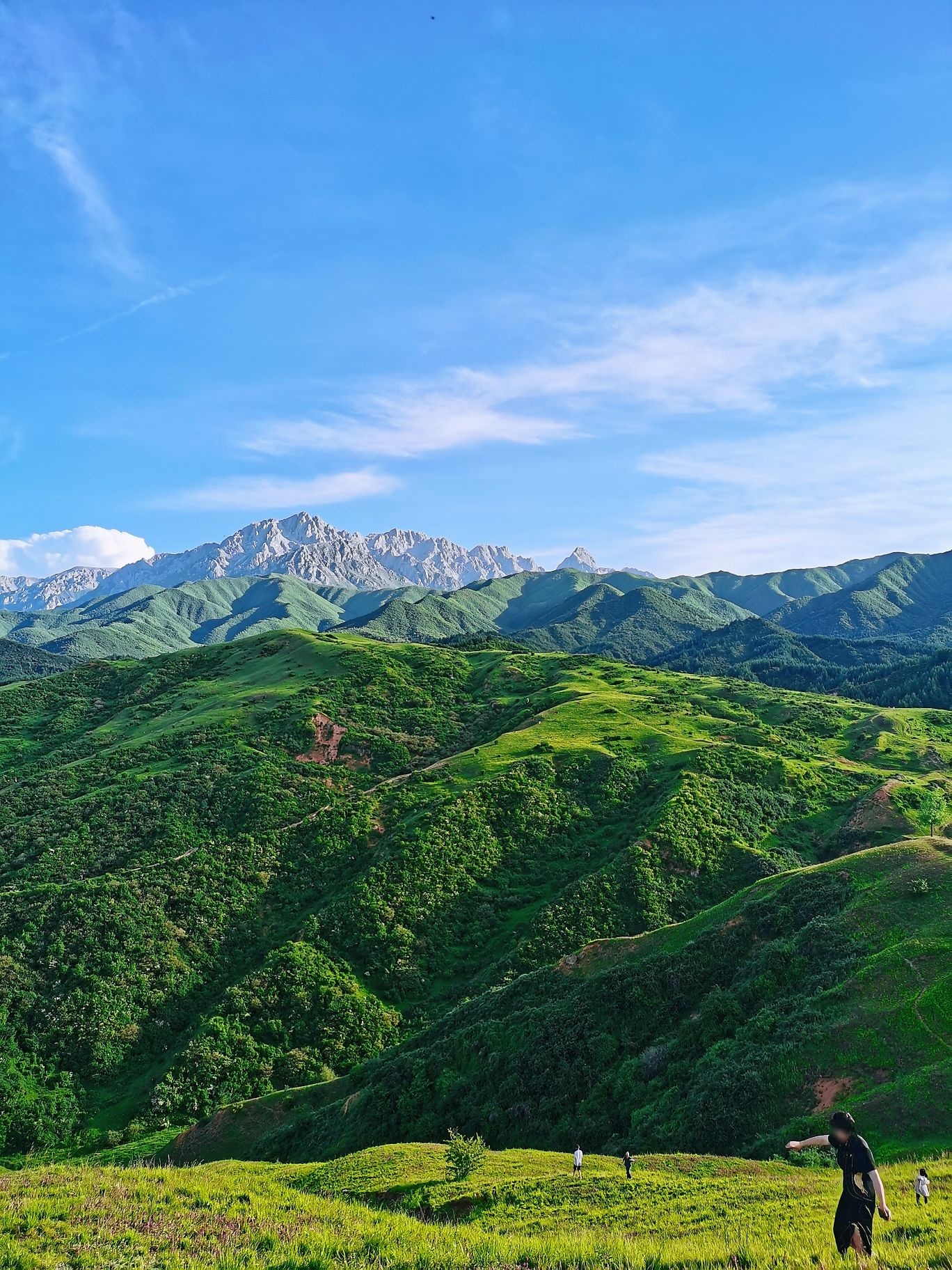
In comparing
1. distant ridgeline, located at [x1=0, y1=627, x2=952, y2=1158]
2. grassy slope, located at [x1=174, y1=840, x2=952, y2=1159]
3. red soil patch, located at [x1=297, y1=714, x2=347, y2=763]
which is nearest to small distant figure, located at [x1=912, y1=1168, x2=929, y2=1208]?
grassy slope, located at [x1=174, y1=840, x2=952, y2=1159]

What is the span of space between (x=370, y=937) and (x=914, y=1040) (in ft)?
159

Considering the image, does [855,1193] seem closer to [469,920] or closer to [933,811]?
[469,920]

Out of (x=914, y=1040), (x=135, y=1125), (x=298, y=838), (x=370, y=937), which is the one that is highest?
(x=914, y=1040)

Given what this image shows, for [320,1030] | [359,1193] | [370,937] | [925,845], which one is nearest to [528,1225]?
[359,1193]

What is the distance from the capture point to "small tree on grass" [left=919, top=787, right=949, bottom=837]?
63.8m

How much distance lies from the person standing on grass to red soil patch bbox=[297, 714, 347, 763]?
9450 centimetres

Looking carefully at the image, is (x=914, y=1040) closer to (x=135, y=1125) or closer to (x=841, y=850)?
(x=841, y=850)

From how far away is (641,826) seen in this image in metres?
73.8

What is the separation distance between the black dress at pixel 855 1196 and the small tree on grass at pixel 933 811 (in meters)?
63.0

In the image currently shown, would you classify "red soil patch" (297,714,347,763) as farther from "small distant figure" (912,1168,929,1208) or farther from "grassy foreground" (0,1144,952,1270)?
"small distant figure" (912,1168,929,1208)

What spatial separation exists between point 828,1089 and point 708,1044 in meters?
7.61

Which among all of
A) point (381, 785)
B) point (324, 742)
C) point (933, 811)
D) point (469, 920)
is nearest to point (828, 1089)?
point (469, 920)

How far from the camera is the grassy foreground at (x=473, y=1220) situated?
483 inches

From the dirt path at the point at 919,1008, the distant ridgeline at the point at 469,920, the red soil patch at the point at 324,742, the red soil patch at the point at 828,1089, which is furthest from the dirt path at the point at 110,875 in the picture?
the dirt path at the point at 919,1008
